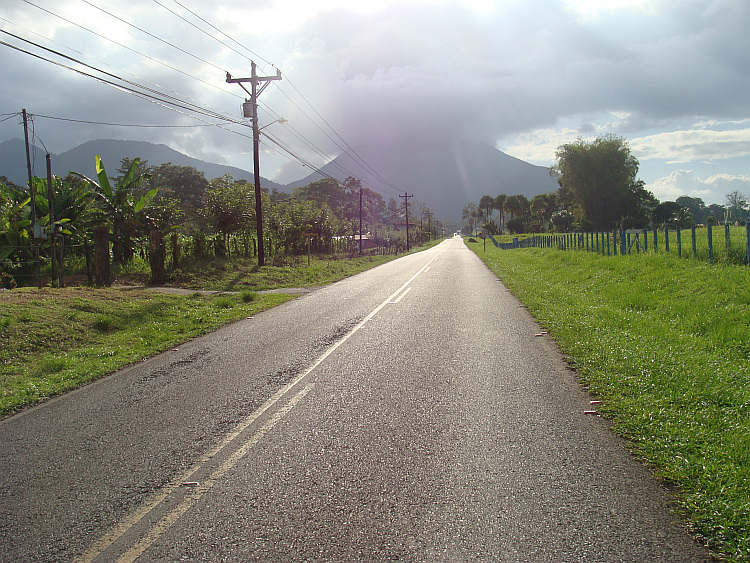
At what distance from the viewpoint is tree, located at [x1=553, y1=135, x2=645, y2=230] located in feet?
224

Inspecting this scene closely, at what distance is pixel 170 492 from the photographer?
11.9 ft

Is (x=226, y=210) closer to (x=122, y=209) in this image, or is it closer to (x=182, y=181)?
(x=122, y=209)

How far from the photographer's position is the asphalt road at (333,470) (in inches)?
116

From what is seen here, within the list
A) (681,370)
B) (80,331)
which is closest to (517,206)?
(80,331)

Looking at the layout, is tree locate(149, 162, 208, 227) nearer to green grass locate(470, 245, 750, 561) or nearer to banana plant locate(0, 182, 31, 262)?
banana plant locate(0, 182, 31, 262)

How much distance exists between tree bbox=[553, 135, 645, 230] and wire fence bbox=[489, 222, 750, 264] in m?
46.1

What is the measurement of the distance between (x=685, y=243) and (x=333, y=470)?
17.6m

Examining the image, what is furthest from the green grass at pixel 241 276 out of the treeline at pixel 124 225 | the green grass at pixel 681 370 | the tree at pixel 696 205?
the tree at pixel 696 205

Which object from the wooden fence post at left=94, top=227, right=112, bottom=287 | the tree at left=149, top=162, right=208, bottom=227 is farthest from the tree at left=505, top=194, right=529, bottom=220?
the wooden fence post at left=94, top=227, right=112, bottom=287

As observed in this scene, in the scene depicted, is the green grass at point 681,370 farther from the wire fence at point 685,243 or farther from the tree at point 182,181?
the tree at point 182,181

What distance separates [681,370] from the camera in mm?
5949

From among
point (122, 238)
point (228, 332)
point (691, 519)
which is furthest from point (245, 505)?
point (122, 238)

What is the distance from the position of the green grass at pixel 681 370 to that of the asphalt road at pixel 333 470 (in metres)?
0.26

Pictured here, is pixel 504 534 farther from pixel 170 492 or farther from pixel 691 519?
pixel 170 492
